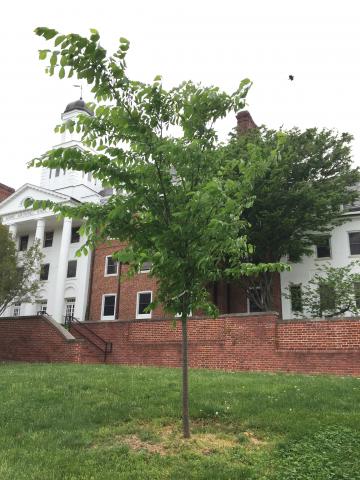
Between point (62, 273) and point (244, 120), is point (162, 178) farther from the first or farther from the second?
point (62, 273)

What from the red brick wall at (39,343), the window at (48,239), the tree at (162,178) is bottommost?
the red brick wall at (39,343)

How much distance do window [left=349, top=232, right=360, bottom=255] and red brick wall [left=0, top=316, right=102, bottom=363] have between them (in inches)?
598

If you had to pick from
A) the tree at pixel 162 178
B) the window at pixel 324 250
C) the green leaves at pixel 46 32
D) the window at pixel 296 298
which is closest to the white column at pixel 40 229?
the window at pixel 296 298

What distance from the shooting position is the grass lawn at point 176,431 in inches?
209

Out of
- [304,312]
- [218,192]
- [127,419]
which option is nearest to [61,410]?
[127,419]

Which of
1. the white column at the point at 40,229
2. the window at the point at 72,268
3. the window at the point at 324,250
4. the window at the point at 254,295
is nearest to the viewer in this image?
the window at the point at 254,295

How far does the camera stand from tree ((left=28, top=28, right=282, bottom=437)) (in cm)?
600

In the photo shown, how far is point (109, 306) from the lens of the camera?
3127 cm

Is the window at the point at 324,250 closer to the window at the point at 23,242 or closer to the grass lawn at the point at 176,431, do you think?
the grass lawn at the point at 176,431

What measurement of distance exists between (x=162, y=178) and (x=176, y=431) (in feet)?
12.0

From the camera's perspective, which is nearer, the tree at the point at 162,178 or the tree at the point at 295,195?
the tree at the point at 162,178

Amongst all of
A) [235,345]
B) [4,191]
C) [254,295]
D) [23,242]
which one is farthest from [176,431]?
[4,191]

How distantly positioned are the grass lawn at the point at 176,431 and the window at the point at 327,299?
10062mm

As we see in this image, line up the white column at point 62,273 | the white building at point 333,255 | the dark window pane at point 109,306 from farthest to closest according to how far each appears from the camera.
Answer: the white column at point 62,273 < the dark window pane at point 109,306 < the white building at point 333,255
